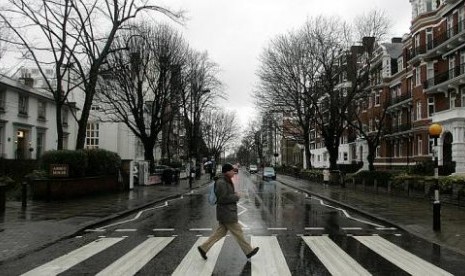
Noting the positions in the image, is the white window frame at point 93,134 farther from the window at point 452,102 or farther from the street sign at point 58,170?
the street sign at point 58,170

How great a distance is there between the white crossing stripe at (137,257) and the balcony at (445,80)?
32.7 m

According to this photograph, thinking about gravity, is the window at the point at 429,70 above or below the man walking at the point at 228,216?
above

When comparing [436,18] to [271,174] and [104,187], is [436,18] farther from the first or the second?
[104,187]

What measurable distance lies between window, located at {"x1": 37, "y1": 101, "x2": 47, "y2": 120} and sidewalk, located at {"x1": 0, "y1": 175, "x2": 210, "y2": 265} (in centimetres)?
2729

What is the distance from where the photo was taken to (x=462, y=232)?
500 inches

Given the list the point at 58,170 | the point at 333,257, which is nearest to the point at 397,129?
the point at 58,170

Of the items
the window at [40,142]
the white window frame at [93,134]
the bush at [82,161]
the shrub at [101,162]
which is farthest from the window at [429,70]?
the white window frame at [93,134]

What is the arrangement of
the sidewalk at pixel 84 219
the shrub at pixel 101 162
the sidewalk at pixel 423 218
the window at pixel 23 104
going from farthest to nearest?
the window at pixel 23 104, the shrub at pixel 101 162, the sidewalk at pixel 423 218, the sidewalk at pixel 84 219

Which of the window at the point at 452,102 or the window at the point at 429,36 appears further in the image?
the window at the point at 429,36

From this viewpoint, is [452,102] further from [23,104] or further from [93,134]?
[93,134]

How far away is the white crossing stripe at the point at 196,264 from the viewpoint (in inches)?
319

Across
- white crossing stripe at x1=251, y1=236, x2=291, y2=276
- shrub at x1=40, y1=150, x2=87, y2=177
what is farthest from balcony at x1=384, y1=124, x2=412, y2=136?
white crossing stripe at x1=251, y1=236, x2=291, y2=276

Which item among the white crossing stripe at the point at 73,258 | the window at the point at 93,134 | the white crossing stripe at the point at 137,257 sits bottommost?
the white crossing stripe at the point at 73,258

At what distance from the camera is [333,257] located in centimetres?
945
